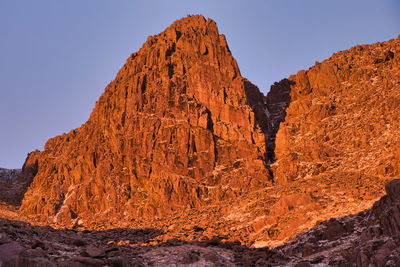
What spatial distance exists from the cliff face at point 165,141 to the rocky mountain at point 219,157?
240mm

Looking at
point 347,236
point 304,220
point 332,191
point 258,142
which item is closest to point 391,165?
point 332,191

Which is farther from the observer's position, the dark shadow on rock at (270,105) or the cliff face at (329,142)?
the dark shadow on rock at (270,105)

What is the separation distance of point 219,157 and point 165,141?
997 cm

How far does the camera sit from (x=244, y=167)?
6106 centimetres

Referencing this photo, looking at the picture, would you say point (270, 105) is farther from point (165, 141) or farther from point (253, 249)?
point (253, 249)

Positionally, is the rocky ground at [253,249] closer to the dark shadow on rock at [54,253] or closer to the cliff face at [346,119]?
the dark shadow on rock at [54,253]

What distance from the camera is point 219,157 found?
209 feet

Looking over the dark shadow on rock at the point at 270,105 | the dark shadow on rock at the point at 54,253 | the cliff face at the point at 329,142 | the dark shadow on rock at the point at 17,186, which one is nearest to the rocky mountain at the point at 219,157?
the cliff face at the point at 329,142

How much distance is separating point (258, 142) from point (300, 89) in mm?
20327

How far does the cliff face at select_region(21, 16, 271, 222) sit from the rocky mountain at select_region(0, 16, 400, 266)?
0.79ft

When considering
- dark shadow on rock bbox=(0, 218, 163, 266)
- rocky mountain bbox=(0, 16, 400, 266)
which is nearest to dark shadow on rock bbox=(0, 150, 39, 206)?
rocky mountain bbox=(0, 16, 400, 266)

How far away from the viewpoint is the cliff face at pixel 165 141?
60.2m

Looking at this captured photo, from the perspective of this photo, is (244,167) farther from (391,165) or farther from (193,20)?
(193,20)

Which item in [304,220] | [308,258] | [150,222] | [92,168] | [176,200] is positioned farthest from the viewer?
[92,168]
